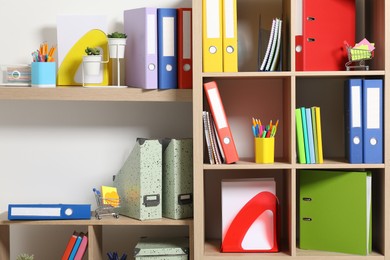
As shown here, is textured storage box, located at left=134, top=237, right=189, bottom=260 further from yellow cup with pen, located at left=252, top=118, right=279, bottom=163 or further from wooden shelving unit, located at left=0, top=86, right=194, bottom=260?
yellow cup with pen, located at left=252, top=118, right=279, bottom=163

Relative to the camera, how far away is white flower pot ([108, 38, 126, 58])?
2.74 meters

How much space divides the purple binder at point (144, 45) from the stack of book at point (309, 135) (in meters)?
0.58

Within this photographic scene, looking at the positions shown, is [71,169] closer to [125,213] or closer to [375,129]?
[125,213]

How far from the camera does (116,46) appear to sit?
274cm

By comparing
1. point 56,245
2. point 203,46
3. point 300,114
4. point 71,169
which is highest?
point 203,46

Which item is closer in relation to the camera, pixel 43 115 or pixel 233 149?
pixel 233 149

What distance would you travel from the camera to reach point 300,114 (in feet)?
8.50

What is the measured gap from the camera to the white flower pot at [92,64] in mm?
2746

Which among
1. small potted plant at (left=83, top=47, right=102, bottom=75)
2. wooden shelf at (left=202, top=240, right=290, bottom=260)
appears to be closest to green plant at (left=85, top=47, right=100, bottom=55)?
small potted plant at (left=83, top=47, right=102, bottom=75)

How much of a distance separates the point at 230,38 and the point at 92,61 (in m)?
0.57

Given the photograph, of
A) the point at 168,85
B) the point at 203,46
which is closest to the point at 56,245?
the point at 168,85

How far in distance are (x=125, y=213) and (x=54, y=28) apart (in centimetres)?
85

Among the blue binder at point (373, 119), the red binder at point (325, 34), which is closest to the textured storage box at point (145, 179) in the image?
the red binder at point (325, 34)

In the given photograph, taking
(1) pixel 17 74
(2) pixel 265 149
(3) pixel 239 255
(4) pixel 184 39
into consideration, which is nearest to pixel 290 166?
(2) pixel 265 149
